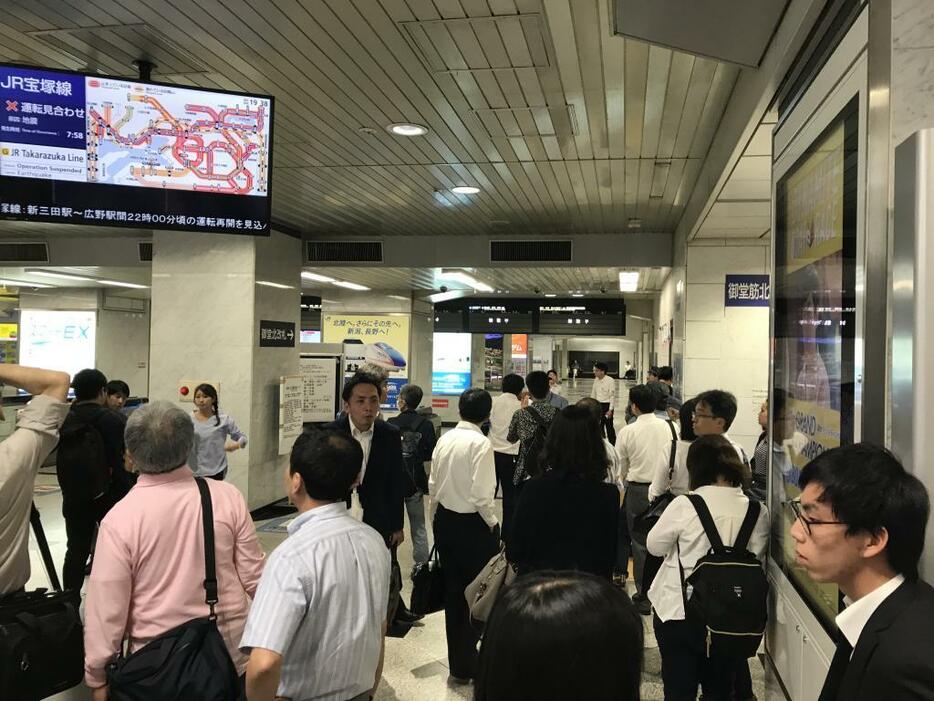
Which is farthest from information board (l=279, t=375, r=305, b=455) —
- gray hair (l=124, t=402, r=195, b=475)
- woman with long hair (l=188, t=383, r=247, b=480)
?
gray hair (l=124, t=402, r=195, b=475)

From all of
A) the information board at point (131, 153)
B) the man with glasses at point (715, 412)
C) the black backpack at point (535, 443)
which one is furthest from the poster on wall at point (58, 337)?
the man with glasses at point (715, 412)

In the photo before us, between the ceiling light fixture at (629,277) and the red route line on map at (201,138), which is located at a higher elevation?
the ceiling light fixture at (629,277)

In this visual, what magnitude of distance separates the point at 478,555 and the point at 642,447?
1566mm

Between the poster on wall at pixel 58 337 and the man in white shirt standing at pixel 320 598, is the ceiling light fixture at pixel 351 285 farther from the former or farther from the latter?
the man in white shirt standing at pixel 320 598

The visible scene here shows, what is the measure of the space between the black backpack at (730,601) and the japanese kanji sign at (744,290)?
498 centimetres

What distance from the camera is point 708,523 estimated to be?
2676 mm

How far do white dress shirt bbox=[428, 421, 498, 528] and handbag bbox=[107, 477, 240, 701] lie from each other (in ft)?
5.89

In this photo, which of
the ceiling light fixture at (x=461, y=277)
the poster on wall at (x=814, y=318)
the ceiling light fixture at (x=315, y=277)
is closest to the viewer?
the poster on wall at (x=814, y=318)

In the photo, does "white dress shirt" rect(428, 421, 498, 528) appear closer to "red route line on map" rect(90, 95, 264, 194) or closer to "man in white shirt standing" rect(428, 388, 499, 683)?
"man in white shirt standing" rect(428, 388, 499, 683)

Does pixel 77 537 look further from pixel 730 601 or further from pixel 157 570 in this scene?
pixel 730 601

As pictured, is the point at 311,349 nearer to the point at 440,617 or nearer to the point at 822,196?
the point at 440,617

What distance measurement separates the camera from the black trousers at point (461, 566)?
3.68 metres

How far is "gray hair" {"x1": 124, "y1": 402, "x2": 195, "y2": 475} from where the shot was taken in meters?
2.13

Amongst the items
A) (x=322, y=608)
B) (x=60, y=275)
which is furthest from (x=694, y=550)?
(x=60, y=275)
